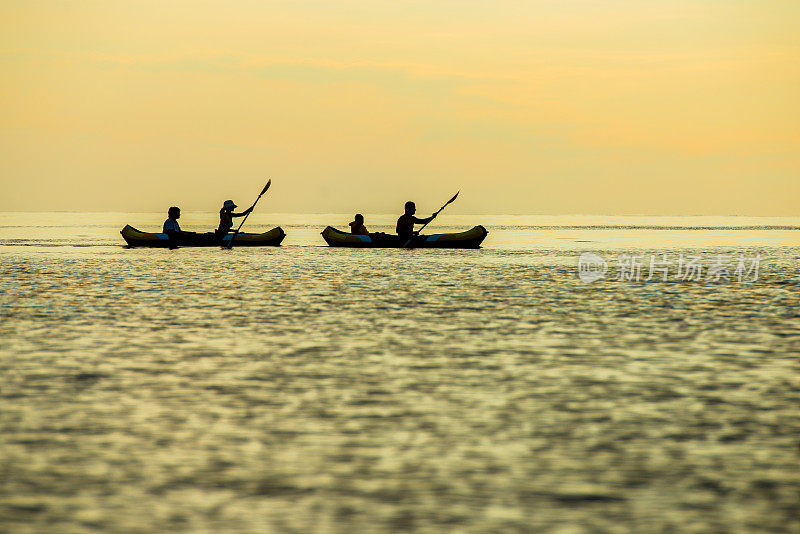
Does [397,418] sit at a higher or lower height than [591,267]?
lower

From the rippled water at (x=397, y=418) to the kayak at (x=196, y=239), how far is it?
20611 millimetres

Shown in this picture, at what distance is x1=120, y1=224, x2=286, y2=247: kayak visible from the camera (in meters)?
39.9

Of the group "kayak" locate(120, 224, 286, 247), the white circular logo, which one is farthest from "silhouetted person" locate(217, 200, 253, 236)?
the white circular logo

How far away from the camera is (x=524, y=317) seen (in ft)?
58.0

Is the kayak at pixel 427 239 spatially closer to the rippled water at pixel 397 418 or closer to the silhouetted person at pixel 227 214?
the silhouetted person at pixel 227 214

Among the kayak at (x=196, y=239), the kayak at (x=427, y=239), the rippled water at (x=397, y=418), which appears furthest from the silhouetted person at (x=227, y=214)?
the rippled water at (x=397, y=418)

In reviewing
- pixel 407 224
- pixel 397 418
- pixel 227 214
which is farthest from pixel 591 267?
pixel 397 418

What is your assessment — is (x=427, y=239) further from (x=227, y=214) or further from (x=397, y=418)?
(x=397, y=418)

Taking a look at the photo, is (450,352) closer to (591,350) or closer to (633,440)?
(591,350)

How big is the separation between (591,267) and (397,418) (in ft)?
93.4

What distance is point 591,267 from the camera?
36.1 m

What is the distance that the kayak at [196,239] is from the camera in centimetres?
3988

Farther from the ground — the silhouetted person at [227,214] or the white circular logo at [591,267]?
the silhouetted person at [227,214]

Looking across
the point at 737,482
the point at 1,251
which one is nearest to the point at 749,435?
the point at 737,482
